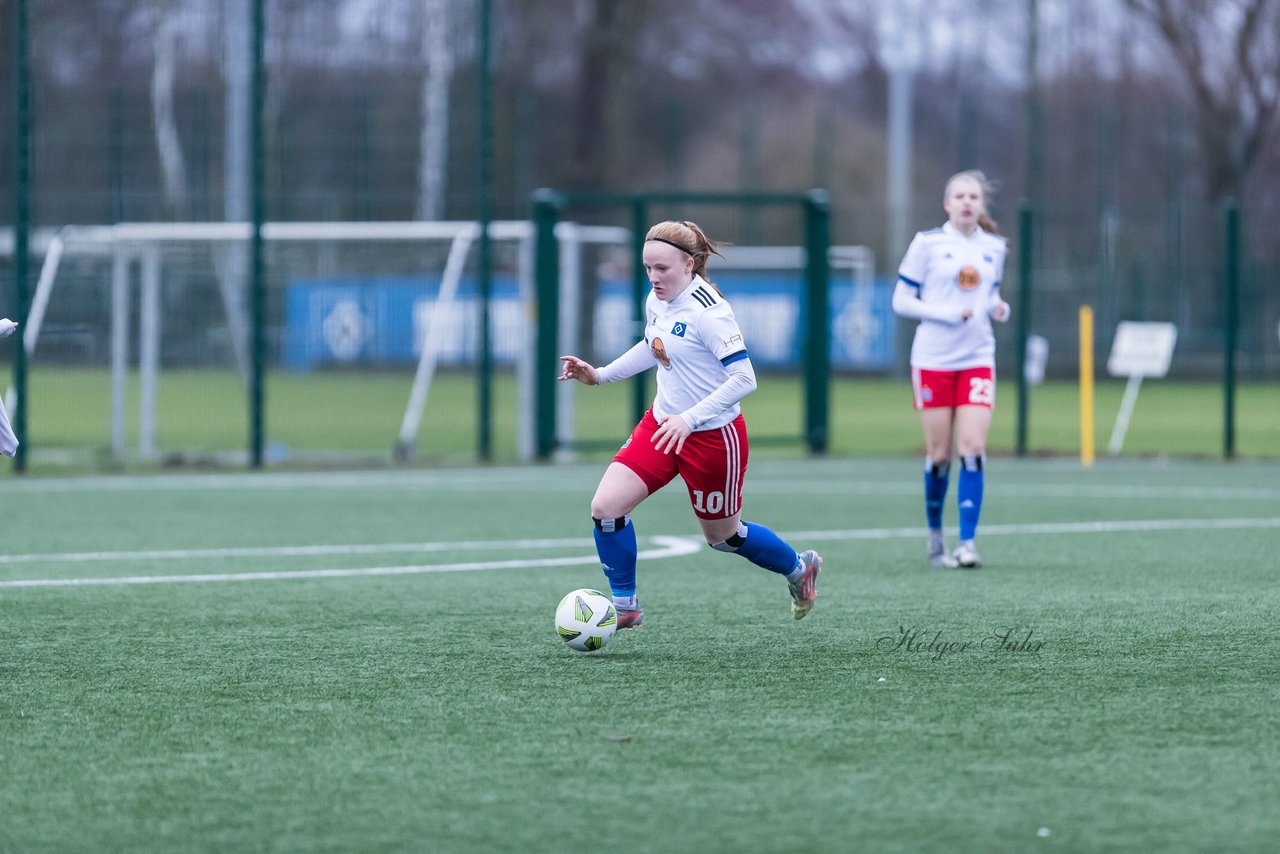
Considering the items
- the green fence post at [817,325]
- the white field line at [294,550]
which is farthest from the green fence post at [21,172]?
the green fence post at [817,325]

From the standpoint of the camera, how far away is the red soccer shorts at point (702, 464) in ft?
22.5

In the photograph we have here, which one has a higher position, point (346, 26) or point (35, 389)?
point (346, 26)

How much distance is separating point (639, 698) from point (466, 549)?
450cm

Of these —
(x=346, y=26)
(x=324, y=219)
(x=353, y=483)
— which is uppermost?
(x=346, y=26)

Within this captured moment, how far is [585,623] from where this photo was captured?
21.9 ft

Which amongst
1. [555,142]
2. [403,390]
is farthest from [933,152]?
[403,390]

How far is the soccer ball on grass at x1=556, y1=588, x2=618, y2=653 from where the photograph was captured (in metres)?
6.66

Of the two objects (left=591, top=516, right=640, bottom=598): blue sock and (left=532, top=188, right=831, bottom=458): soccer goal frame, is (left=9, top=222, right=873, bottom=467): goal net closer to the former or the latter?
(left=532, top=188, right=831, bottom=458): soccer goal frame

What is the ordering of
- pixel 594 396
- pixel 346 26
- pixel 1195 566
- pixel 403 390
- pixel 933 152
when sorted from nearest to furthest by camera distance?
pixel 1195 566 → pixel 403 390 → pixel 594 396 → pixel 346 26 → pixel 933 152

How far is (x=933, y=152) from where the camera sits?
4472cm

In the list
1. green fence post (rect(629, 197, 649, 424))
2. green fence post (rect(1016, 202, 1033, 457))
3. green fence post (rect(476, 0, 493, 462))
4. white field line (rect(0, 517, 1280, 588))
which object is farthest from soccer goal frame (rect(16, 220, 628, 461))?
white field line (rect(0, 517, 1280, 588))

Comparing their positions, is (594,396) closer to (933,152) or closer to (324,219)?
(324,219)

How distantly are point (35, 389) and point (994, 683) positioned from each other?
1348 centimetres

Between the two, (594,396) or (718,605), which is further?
(594,396)
